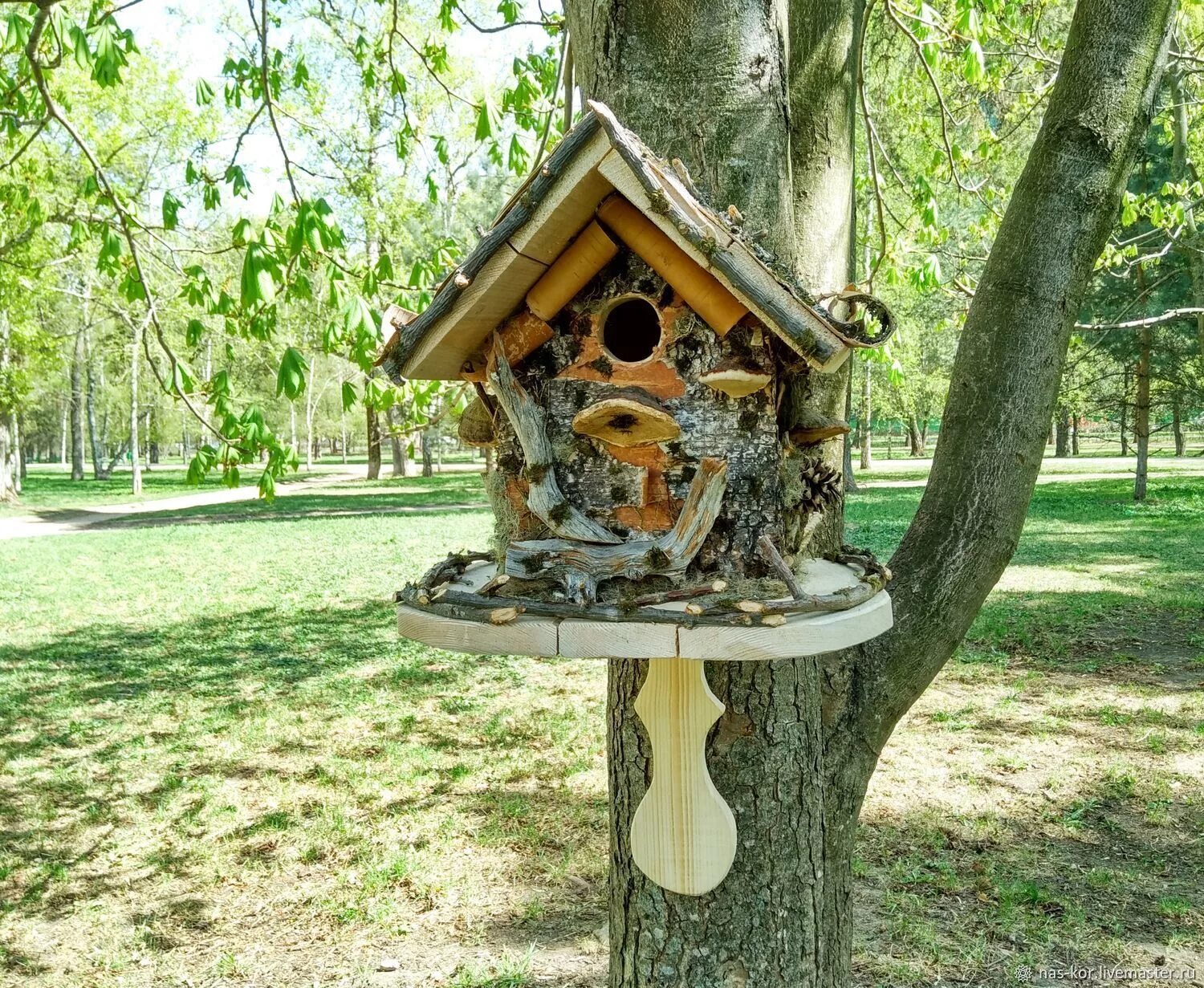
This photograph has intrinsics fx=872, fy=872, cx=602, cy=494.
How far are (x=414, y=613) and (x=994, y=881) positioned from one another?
3.56 meters

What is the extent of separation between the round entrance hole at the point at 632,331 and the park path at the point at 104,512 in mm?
14129

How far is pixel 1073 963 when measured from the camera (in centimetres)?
353

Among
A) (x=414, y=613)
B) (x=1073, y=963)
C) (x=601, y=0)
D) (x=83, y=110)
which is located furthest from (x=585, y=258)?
(x=83, y=110)

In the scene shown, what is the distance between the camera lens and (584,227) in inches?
82.8

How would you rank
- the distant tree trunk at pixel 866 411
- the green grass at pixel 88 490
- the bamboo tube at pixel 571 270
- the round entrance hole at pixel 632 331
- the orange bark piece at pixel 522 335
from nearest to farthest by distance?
the bamboo tube at pixel 571 270 < the orange bark piece at pixel 522 335 < the round entrance hole at pixel 632 331 < the distant tree trunk at pixel 866 411 < the green grass at pixel 88 490

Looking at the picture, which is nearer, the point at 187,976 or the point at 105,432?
the point at 187,976

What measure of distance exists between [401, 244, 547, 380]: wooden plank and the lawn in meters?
2.63

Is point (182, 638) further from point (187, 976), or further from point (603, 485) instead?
point (603, 485)

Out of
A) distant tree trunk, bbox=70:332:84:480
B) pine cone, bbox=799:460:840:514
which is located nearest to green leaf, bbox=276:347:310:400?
pine cone, bbox=799:460:840:514

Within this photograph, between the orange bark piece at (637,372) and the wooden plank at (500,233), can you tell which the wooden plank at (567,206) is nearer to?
the wooden plank at (500,233)

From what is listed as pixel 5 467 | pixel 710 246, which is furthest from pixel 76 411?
pixel 710 246

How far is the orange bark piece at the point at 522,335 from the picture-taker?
222 cm

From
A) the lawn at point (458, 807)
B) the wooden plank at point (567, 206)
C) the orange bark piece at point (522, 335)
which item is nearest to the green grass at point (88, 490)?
the lawn at point (458, 807)

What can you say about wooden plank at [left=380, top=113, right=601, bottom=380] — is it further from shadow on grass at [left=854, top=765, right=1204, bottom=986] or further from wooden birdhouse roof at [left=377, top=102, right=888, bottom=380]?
shadow on grass at [left=854, top=765, right=1204, bottom=986]
